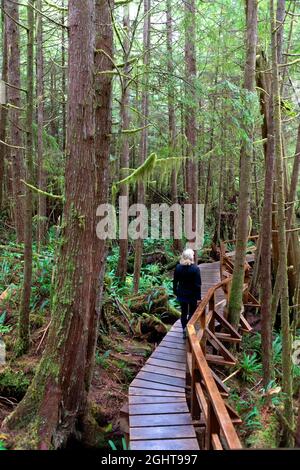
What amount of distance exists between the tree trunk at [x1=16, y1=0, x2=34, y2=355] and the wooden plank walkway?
6.94ft

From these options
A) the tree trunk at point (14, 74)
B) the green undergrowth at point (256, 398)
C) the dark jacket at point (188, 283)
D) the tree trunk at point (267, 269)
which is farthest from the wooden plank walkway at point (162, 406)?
the tree trunk at point (14, 74)

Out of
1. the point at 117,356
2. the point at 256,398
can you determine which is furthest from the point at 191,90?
the point at 256,398

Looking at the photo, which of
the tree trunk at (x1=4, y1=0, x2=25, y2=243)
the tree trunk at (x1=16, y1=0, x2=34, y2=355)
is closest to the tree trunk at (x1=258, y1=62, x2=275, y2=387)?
the tree trunk at (x1=16, y1=0, x2=34, y2=355)

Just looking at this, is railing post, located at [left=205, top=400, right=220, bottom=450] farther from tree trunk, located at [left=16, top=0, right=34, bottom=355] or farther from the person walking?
tree trunk, located at [left=16, top=0, right=34, bottom=355]

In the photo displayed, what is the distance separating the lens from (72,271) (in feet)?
15.9

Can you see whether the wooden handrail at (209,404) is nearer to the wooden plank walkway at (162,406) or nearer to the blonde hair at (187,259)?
the wooden plank walkway at (162,406)

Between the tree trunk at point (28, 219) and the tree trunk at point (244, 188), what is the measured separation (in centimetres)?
403

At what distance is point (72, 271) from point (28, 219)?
2.12m

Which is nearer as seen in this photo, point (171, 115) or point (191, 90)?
point (191, 90)

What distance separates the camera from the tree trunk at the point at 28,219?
20.6 feet

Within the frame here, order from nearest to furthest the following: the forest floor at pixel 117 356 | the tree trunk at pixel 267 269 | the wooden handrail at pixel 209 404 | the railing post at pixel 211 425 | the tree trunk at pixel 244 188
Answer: the wooden handrail at pixel 209 404 < the railing post at pixel 211 425 < the forest floor at pixel 117 356 < the tree trunk at pixel 267 269 < the tree trunk at pixel 244 188

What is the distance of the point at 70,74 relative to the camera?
189 inches

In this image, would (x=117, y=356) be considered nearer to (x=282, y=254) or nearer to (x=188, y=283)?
(x=188, y=283)
